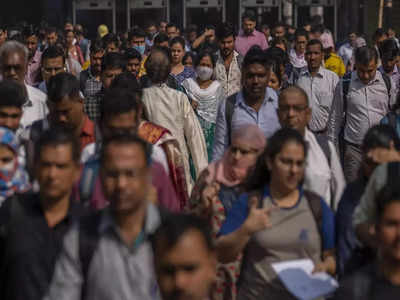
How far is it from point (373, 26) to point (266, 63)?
20.0 meters

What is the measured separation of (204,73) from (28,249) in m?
7.02

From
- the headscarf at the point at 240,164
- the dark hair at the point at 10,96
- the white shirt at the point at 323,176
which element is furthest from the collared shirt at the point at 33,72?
the white shirt at the point at 323,176

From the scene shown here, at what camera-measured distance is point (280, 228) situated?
15.5 ft

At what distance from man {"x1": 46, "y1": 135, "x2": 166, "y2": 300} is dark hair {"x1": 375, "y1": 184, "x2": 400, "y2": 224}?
0.95 meters

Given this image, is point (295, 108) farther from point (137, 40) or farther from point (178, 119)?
point (137, 40)

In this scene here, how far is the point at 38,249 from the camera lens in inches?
162

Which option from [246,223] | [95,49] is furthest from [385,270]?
[95,49]

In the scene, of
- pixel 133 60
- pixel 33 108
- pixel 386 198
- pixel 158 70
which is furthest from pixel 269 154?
pixel 133 60

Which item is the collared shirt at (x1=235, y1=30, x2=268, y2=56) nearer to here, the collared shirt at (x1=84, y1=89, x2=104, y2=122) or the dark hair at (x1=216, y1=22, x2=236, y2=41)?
the dark hair at (x1=216, y1=22, x2=236, y2=41)

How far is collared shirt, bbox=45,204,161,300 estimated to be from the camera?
382cm

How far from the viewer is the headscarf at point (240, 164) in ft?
17.9

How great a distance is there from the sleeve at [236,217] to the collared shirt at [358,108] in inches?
174

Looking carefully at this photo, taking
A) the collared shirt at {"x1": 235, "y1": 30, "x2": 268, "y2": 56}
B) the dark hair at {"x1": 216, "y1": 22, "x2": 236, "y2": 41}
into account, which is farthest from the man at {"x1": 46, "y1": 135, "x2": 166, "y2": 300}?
the collared shirt at {"x1": 235, "y1": 30, "x2": 268, "y2": 56}

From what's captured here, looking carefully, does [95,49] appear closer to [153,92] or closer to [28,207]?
[153,92]
